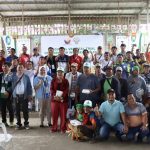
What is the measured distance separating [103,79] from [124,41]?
6.36 m

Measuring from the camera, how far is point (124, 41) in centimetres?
1397

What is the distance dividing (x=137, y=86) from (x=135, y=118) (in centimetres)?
106

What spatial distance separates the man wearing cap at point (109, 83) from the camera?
7.79 m

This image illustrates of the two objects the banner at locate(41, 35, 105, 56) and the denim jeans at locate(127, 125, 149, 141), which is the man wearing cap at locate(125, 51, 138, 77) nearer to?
the denim jeans at locate(127, 125, 149, 141)

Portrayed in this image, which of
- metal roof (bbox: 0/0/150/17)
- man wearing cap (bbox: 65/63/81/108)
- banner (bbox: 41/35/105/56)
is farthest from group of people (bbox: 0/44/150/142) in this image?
metal roof (bbox: 0/0/150/17)

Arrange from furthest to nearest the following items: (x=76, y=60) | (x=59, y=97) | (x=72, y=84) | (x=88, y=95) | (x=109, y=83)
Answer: (x=76, y=60) → (x=72, y=84) → (x=59, y=97) → (x=88, y=95) → (x=109, y=83)

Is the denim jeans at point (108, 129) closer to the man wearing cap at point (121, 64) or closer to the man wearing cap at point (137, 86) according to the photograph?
the man wearing cap at point (137, 86)

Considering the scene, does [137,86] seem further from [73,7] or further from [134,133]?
[73,7]

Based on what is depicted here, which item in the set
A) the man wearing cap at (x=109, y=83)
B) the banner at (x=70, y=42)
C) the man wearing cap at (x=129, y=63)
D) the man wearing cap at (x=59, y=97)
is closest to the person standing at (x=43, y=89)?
the man wearing cap at (x=59, y=97)

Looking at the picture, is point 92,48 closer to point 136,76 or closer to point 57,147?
point 136,76

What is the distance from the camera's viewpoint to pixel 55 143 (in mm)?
7047

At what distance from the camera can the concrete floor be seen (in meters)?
6.70

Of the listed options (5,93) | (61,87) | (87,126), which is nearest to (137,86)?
(87,126)

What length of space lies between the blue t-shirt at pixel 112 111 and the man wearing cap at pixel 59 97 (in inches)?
Answer: 45.8
